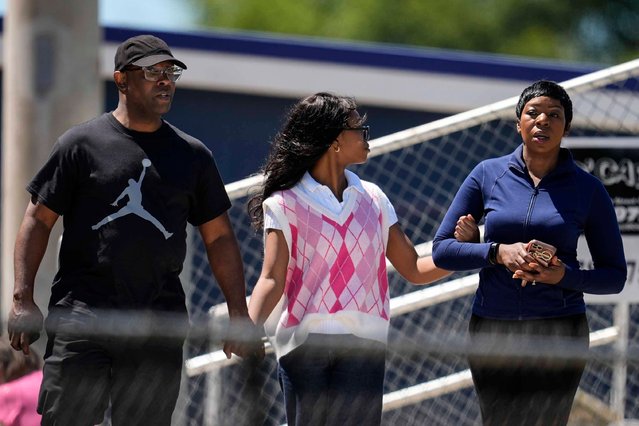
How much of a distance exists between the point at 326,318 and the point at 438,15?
3991cm

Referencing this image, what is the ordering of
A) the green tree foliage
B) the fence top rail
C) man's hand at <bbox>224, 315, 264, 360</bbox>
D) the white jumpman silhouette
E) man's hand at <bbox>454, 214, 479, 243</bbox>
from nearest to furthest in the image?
man's hand at <bbox>224, 315, 264, 360</bbox> → the white jumpman silhouette → man's hand at <bbox>454, 214, 479, 243</bbox> → the fence top rail → the green tree foliage

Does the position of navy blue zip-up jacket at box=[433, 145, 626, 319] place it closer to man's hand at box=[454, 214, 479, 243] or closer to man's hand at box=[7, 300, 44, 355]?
man's hand at box=[454, 214, 479, 243]

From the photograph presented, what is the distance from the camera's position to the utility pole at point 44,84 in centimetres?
659

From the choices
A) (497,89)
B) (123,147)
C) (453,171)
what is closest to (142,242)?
(123,147)

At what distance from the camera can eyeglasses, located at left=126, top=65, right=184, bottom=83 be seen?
497 centimetres

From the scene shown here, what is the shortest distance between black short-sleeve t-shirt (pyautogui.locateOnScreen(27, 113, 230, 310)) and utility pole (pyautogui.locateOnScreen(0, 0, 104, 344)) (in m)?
1.73

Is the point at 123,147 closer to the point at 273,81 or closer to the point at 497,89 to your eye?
the point at 273,81

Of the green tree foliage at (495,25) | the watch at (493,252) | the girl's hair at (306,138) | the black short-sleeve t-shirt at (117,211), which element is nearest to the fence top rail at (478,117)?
the girl's hair at (306,138)

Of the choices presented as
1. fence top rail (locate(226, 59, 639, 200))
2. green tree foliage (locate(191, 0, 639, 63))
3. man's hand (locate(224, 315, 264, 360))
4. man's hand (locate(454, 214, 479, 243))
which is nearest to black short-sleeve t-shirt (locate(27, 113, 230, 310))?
man's hand (locate(454, 214, 479, 243))

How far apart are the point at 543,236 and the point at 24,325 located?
6.68 ft

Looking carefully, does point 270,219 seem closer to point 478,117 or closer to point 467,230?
point 467,230

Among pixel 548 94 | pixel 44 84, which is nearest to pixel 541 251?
pixel 548 94

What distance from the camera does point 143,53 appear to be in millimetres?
4973

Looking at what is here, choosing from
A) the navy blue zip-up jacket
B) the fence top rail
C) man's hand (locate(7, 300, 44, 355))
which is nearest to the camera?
man's hand (locate(7, 300, 44, 355))
